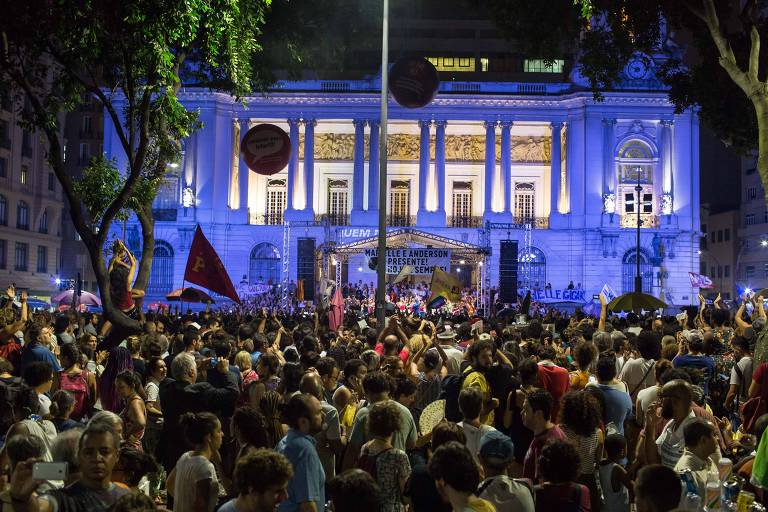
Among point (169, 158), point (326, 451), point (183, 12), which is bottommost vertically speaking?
point (326, 451)

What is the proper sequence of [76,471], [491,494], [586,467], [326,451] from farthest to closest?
[326,451]
[586,467]
[76,471]
[491,494]

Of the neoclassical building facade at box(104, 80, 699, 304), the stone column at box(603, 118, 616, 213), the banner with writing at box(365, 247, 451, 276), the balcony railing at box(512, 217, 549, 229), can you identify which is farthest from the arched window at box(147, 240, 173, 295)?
the banner with writing at box(365, 247, 451, 276)

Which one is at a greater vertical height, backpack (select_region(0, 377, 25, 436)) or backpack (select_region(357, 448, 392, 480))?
backpack (select_region(0, 377, 25, 436))

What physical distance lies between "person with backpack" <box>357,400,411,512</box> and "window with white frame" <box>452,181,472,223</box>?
A: 51.1 meters

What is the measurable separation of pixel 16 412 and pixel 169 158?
9744mm

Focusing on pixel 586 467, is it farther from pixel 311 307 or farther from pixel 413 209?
pixel 413 209

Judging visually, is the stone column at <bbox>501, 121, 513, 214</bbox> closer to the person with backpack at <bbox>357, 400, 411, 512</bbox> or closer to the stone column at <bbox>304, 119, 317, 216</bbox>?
the stone column at <bbox>304, 119, 317, 216</bbox>

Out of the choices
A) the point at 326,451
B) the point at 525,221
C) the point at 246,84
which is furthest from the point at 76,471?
the point at 525,221

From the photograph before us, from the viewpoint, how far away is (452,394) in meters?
8.95

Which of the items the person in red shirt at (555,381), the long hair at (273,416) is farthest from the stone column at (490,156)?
the long hair at (273,416)

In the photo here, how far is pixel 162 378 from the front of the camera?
8953 millimetres

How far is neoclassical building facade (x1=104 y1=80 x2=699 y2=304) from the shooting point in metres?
52.4

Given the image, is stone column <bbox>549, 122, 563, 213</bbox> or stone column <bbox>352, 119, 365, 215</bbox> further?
stone column <bbox>352, 119, 365, 215</bbox>

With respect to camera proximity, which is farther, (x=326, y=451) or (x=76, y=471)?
(x=326, y=451)
